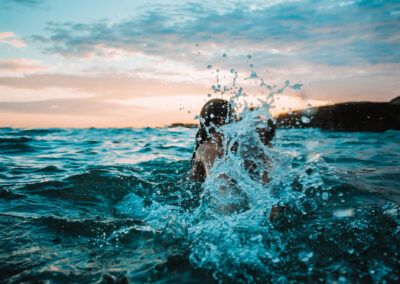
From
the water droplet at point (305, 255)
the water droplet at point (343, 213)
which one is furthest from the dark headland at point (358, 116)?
the water droplet at point (305, 255)

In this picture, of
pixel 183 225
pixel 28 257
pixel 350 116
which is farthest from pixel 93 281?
pixel 350 116

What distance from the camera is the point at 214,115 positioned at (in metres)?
4.35

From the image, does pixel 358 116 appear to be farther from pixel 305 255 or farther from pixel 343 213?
A: pixel 305 255

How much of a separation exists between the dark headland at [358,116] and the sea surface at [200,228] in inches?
369

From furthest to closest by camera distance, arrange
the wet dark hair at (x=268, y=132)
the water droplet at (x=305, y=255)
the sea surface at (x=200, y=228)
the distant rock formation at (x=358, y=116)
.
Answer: the distant rock formation at (x=358, y=116)
the wet dark hair at (x=268, y=132)
the water droplet at (x=305, y=255)
the sea surface at (x=200, y=228)

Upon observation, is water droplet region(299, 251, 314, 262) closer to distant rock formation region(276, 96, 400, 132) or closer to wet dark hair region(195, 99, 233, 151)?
wet dark hair region(195, 99, 233, 151)

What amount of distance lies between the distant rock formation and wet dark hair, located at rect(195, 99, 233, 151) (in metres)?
9.03

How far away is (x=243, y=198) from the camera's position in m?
3.34

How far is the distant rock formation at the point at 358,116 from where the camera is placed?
Result: 13.9 metres

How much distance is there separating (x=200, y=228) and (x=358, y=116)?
15.9 m

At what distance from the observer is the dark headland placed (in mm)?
13930

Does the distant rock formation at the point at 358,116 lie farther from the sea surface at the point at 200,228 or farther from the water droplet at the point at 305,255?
the water droplet at the point at 305,255

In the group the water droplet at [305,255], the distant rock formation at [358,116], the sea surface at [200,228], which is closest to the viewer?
the sea surface at [200,228]

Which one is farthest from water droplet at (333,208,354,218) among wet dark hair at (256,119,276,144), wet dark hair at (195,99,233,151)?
wet dark hair at (195,99,233,151)
